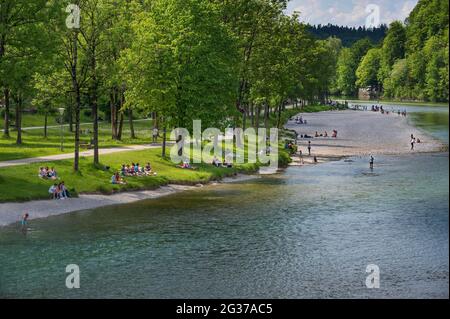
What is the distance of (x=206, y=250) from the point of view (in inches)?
1670

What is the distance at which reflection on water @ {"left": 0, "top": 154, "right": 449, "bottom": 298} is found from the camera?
3503 centimetres

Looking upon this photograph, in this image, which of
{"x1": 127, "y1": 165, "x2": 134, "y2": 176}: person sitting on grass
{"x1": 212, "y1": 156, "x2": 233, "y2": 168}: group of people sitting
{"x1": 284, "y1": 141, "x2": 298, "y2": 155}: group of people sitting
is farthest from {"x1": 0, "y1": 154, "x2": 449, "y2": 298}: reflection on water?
{"x1": 284, "y1": 141, "x2": 298, "y2": 155}: group of people sitting

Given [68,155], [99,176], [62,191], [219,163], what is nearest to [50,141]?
[68,155]

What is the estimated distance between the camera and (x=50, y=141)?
8369cm

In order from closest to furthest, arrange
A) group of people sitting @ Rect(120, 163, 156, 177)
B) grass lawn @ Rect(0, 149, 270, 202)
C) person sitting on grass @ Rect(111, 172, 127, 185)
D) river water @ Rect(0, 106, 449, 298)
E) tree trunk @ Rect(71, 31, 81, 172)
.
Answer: river water @ Rect(0, 106, 449, 298), grass lawn @ Rect(0, 149, 270, 202), tree trunk @ Rect(71, 31, 81, 172), person sitting on grass @ Rect(111, 172, 127, 185), group of people sitting @ Rect(120, 163, 156, 177)

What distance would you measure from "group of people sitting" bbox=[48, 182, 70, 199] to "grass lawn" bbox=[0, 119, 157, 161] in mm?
12219

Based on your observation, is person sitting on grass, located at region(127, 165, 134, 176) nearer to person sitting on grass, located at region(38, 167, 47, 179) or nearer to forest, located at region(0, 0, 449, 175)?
forest, located at region(0, 0, 449, 175)

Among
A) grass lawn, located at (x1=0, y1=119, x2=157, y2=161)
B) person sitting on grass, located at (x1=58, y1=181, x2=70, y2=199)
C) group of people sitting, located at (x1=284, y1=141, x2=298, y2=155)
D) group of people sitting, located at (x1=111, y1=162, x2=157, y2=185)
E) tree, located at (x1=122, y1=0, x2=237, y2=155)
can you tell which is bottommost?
person sitting on grass, located at (x1=58, y1=181, x2=70, y2=199)

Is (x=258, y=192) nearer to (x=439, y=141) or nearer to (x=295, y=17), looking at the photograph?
(x=295, y=17)

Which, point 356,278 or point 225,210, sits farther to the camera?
point 225,210

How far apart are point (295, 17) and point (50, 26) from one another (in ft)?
202

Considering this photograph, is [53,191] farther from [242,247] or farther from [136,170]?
[242,247]

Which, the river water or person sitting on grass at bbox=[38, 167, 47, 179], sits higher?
person sitting on grass at bbox=[38, 167, 47, 179]
